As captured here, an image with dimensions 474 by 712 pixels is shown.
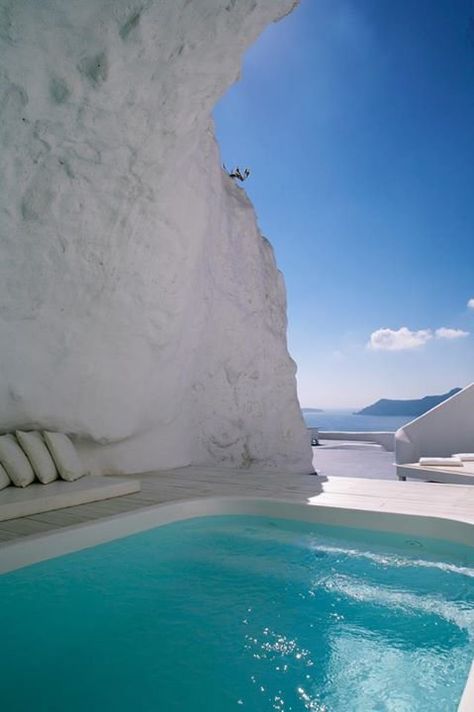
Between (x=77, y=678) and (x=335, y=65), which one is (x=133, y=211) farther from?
(x=335, y=65)

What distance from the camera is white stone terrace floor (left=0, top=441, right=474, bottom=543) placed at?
270 cm

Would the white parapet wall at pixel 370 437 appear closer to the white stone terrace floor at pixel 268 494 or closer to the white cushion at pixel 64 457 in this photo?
the white stone terrace floor at pixel 268 494

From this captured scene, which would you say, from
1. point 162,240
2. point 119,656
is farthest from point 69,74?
point 119,656

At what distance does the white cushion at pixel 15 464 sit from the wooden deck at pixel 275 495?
57 centimetres

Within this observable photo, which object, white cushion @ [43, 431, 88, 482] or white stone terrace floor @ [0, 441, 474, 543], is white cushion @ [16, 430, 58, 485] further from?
white stone terrace floor @ [0, 441, 474, 543]

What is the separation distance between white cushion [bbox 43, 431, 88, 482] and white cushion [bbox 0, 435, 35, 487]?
220 mm

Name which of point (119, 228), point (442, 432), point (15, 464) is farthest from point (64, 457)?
point (442, 432)

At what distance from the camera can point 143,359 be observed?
4.44 metres

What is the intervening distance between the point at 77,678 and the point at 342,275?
408 inches

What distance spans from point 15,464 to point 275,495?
1.89 m

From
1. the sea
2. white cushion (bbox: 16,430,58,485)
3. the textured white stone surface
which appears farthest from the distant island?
white cushion (bbox: 16,430,58,485)

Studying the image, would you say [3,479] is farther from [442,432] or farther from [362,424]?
[362,424]

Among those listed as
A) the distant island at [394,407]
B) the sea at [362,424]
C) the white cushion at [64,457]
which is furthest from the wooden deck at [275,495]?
the distant island at [394,407]

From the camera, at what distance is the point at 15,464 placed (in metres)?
3.37
